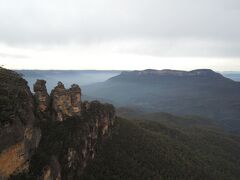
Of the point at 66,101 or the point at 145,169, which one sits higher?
the point at 66,101

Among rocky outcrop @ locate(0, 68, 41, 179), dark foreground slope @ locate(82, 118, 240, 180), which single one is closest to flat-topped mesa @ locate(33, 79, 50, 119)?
rocky outcrop @ locate(0, 68, 41, 179)

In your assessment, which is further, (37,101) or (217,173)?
(217,173)

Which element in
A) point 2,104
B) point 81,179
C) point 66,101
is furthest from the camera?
point 66,101

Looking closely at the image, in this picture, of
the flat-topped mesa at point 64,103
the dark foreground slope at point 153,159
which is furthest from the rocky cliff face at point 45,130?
the dark foreground slope at point 153,159

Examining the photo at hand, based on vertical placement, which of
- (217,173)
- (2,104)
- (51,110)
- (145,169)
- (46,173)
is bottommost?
(217,173)

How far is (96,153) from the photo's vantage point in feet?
262

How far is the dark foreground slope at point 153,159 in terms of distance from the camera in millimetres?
77312

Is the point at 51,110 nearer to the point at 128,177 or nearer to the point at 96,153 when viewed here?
the point at 96,153

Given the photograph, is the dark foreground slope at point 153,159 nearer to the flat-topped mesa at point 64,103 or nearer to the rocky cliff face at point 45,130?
the rocky cliff face at point 45,130

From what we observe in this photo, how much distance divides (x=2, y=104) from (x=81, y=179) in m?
26.9

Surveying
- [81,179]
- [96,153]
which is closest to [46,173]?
[81,179]

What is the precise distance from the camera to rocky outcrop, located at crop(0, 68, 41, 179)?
1778 inches

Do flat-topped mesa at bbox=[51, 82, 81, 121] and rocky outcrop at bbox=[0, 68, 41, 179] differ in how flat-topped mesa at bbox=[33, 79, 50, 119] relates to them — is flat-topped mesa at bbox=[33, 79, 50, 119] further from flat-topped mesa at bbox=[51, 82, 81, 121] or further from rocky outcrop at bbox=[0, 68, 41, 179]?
rocky outcrop at bbox=[0, 68, 41, 179]

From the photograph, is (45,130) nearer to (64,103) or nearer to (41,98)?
(41,98)
